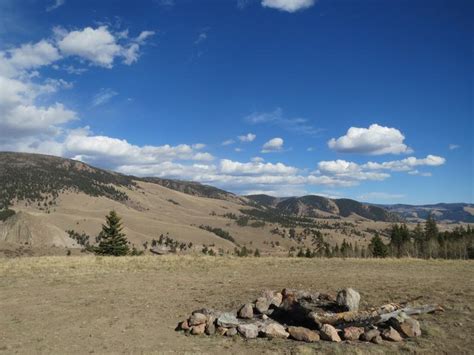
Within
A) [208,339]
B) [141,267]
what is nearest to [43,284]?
[141,267]

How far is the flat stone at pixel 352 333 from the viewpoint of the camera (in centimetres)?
1434

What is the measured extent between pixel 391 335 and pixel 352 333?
1.25 metres

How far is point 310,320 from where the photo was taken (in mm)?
16375

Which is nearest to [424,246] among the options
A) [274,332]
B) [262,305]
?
[262,305]

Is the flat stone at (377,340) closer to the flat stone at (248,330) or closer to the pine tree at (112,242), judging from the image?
the flat stone at (248,330)

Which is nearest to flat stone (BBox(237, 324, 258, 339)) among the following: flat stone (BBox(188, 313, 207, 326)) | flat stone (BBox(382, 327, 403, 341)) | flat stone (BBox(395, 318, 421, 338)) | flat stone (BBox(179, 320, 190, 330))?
flat stone (BBox(188, 313, 207, 326))

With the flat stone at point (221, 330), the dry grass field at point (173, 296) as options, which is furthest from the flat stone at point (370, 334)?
the flat stone at point (221, 330)

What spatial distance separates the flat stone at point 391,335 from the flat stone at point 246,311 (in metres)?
5.50

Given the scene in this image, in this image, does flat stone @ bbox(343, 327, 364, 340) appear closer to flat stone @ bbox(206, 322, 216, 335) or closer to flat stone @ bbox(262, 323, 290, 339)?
flat stone @ bbox(262, 323, 290, 339)

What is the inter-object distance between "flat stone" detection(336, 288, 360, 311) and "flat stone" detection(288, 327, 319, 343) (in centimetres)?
276

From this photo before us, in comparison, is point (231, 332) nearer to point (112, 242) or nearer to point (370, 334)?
point (370, 334)

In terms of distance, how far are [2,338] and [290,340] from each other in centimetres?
1045

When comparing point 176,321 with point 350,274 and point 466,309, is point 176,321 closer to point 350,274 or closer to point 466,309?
point 466,309

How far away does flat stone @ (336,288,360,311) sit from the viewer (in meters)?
17.0
